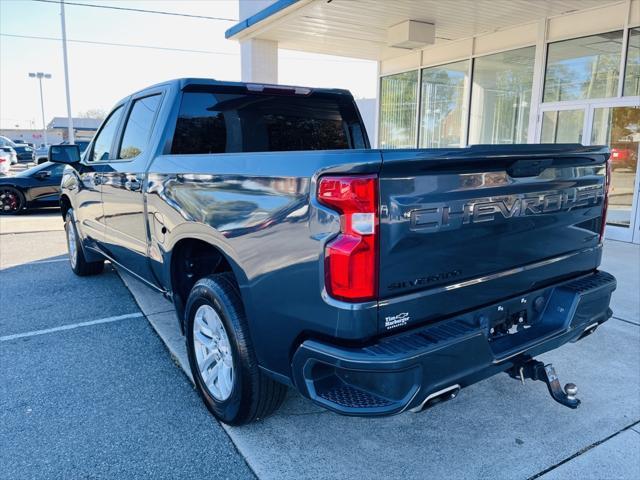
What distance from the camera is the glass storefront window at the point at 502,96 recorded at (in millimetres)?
10430

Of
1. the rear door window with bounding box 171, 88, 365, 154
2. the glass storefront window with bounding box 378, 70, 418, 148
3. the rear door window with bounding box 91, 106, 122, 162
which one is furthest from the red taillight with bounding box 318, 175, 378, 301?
the glass storefront window with bounding box 378, 70, 418, 148

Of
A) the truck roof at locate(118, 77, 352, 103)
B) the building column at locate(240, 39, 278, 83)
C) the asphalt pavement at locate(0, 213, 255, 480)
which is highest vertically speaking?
the building column at locate(240, 39, 278, 83)

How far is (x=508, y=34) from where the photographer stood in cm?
1042

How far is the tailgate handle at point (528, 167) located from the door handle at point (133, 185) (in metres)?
2.57

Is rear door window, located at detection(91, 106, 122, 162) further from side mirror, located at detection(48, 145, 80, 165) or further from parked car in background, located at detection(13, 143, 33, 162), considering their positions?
parked car in background, located at detection(13, 143, 33, 162)

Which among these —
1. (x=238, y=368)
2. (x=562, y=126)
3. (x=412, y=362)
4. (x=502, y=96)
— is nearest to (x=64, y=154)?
(x=238, y=368)

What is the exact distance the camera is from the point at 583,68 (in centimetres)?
917

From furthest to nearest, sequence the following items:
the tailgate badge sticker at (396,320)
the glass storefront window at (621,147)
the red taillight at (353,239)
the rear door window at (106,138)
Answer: the glass storefront window at (621,147) → the rear door window at (106,138) → the tailgate badge sticker at (396,320) → the red taillight at (353,239)

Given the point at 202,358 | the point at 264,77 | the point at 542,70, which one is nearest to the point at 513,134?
the point at 542,70

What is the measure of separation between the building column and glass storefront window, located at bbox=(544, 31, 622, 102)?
6.39 metres

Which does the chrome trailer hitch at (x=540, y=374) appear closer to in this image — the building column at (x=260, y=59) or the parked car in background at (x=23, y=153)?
the building column at (x=260, y=59)

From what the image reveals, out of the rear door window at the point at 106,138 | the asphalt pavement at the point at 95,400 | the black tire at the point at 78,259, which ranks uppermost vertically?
the rear door window at the point at 106,138

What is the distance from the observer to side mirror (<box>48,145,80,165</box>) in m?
5.20

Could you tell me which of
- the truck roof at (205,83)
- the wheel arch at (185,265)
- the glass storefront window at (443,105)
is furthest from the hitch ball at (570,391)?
the glass storefront window at (443,105)
